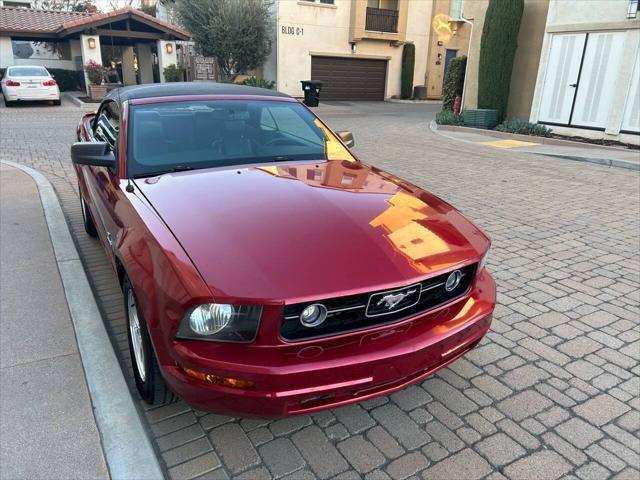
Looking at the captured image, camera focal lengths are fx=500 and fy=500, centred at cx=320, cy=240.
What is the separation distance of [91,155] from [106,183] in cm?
25

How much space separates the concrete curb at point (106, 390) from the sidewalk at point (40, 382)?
0.05 meters

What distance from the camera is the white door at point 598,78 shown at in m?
12.4

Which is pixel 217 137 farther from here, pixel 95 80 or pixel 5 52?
pixel 5 52

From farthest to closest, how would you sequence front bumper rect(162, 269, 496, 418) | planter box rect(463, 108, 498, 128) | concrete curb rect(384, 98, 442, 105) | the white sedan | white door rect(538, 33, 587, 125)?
concrete curb rect(384, 98, 442, 105)
the white sedan
planter box rect(463, 108, 498, 128)
white door rect(538, 33, 587, 125)
front bumper rect(162, 269, 496, 418)

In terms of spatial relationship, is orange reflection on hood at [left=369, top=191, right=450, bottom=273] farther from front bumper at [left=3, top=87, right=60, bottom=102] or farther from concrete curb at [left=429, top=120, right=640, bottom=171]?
front bumper at [left=3, top=87, right=60, bottom=102]

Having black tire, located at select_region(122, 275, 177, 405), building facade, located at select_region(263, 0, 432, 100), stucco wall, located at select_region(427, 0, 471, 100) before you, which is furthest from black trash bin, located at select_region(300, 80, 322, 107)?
black tire, located at select_region(122, 275, 177, 405)

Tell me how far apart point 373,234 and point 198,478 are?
1413 mm

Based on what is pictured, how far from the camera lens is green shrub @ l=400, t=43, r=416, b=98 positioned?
28.9 metres

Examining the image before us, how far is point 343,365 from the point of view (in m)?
2.15

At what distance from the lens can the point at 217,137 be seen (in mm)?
3584

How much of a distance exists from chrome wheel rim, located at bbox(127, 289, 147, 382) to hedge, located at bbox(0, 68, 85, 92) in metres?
27.4

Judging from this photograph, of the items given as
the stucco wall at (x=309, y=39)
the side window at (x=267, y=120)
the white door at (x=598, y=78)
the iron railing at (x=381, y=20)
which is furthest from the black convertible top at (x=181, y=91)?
the iron railing at (x=381, y=20)

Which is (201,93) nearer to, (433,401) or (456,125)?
(433,401)

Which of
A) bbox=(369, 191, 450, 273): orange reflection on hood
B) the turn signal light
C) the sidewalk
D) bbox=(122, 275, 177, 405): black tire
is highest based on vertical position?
bbox=(369, 191, 450, 273): orange reflection on hood
